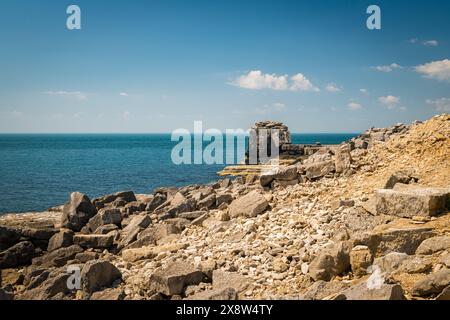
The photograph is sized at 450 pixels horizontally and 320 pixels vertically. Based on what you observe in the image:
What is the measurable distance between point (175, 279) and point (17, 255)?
30.8 ft

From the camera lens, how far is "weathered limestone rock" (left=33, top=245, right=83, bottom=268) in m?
13.8

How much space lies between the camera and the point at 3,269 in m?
14.4

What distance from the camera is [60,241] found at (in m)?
15.5

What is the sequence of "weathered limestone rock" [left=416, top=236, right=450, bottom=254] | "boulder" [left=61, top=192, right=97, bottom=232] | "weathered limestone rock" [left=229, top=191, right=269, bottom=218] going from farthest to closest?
"boulder" [left=61, top=192, right=97, bottom=232], "weathered limestone rock" [left=229, top=191, right=269, bottom=218], "weathered limestone rock" [left=416, top=236, right=450, bottom=254]

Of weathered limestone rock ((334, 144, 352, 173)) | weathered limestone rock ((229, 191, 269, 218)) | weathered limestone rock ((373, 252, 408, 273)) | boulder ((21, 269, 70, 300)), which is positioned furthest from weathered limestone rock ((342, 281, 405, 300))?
weathered limestone rock ((334, 144, 352, 173))

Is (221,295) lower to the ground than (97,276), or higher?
higher

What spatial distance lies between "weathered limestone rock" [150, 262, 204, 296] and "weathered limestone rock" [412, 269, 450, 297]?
15.8 feet

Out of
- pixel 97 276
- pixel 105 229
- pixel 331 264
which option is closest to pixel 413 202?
pixel 331 264

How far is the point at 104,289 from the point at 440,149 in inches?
437

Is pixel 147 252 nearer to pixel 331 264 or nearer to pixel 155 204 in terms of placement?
pixel 331 264

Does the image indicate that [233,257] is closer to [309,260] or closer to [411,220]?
[309,260]

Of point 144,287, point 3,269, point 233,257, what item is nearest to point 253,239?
point 233,257

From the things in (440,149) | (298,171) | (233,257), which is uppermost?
(440,149)

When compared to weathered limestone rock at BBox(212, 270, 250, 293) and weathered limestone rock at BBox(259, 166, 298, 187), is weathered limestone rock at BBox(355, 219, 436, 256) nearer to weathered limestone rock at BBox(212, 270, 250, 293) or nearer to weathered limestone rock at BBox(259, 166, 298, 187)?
weathered limestone rock at BBox(212, 270, 250, 293)
